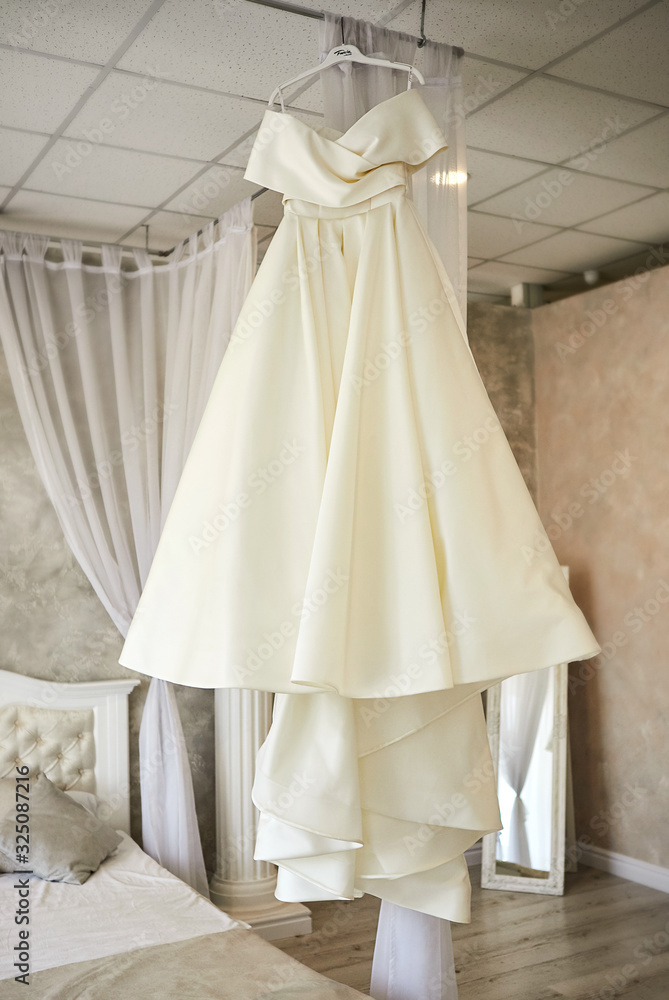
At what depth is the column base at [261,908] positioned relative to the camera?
353 cm

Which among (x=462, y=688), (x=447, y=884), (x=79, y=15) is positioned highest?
(x=79, y=15)

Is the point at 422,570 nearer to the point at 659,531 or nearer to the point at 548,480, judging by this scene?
the point at 659,531

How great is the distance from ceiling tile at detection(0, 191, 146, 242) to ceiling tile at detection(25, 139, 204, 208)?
0.09 meters

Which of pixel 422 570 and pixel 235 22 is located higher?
pixel 235 22

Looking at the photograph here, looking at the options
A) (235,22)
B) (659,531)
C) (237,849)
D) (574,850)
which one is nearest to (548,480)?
(659,531)

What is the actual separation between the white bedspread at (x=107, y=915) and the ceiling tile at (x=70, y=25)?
2.44 m

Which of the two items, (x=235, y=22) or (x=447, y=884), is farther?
(x=235, y=22)

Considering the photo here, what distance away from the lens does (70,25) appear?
2.16 meters

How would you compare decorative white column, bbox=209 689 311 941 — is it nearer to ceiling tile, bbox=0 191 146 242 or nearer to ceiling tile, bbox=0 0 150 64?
ceiling tile, bbox=0 191 146 242

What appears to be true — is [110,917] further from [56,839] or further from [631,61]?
[631,61]

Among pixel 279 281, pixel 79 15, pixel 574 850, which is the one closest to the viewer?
pixel 279 281

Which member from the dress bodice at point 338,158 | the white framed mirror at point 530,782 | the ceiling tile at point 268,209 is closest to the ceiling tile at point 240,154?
the ceiling tile at point 268,209

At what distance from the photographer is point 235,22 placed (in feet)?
7.13

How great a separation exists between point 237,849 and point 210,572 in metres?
2.97
